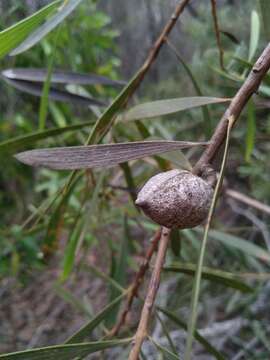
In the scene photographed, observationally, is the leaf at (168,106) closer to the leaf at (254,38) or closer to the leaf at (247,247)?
the leaf at (254,38)

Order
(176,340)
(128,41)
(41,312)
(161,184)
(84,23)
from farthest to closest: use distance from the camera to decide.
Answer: (128,41) < (41,312) < (84,23) < (176,340) < (161,184)

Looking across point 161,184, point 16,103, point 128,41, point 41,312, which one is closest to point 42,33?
point 161,184

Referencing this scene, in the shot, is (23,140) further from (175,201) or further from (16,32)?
(175,201)

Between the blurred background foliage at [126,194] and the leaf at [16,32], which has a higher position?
the leaf at [16,32]

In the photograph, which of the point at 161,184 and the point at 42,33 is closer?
the point at 161,184

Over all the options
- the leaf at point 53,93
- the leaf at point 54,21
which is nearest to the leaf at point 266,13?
the leaf at point 54,21

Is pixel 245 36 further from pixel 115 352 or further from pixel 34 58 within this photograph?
pixel 115 352

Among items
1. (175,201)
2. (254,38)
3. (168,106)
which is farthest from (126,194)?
(175,201)
